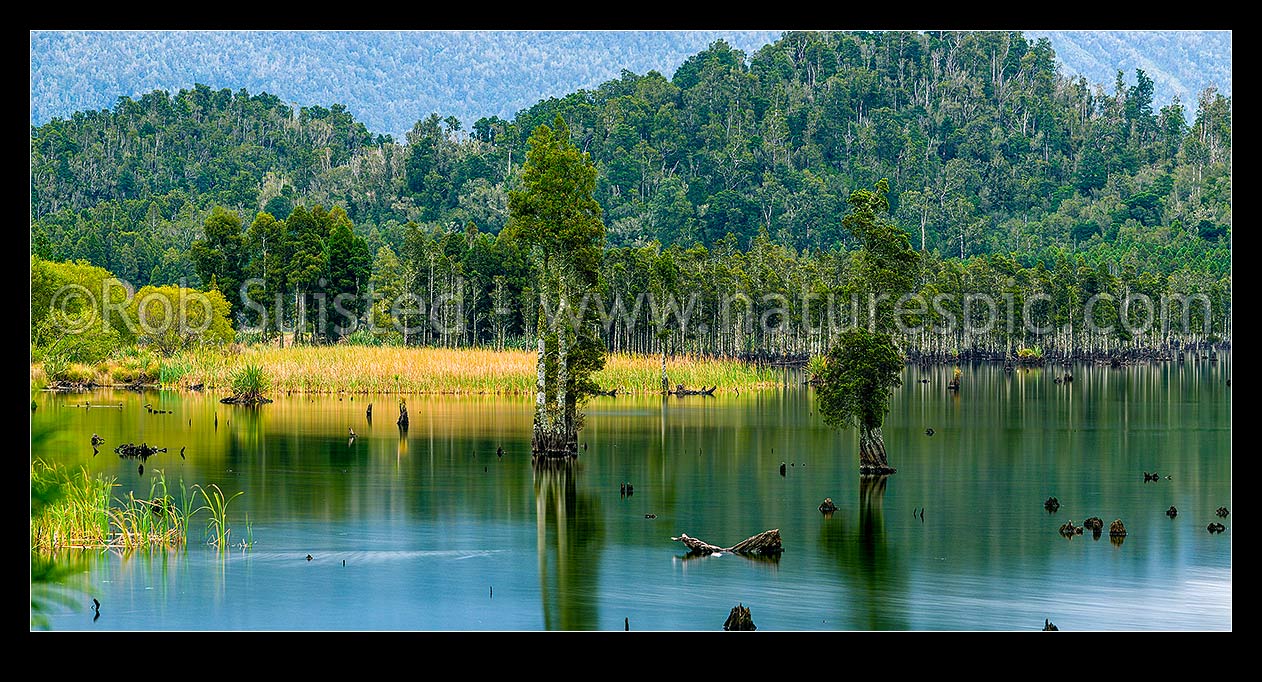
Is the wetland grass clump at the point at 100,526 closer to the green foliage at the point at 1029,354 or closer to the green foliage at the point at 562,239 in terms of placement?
the green foliage at the point at 562,239

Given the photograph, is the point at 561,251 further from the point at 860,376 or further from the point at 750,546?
the point at 750,546

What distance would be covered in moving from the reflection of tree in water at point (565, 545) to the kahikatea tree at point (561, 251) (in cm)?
225

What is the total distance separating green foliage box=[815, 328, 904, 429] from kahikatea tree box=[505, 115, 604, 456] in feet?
19.8

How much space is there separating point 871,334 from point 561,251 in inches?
315

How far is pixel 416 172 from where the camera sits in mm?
178875

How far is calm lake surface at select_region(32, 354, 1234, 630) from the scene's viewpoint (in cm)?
2298

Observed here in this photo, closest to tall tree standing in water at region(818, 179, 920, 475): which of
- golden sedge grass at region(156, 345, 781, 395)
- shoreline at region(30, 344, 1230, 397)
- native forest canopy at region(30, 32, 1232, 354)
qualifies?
shoreline at region(30, 344, 1230, 397)

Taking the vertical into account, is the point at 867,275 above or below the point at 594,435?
above

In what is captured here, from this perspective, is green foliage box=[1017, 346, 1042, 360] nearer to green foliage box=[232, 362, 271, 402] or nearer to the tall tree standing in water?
green foliage box=[232, 362, 271, 402]

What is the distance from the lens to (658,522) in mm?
30891

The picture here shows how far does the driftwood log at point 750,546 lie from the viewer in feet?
88.0

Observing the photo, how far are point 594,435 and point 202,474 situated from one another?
13.2 metres
